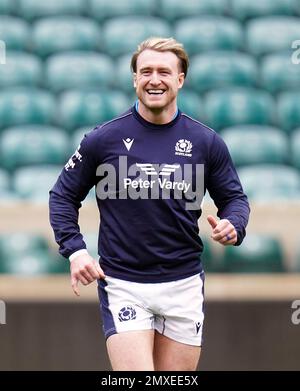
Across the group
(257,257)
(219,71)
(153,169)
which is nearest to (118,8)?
(219,71)

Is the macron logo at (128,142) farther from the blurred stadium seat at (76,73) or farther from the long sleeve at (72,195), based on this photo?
the blurred stadium seat at (76,73)

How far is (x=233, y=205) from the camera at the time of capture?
5168mm

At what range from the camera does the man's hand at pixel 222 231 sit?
4.82 metres

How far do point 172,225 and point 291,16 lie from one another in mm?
6783

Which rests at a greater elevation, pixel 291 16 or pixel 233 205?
pixel 291 16

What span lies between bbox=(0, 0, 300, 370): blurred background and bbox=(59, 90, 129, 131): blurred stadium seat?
12mm

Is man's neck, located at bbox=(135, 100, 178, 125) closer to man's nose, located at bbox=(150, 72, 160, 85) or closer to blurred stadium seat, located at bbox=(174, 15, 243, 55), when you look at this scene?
man's nose, located at bbox=(150, 72, 160, 85)

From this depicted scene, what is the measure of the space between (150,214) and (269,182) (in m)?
3.81

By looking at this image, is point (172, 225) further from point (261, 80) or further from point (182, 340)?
point (261, 80)

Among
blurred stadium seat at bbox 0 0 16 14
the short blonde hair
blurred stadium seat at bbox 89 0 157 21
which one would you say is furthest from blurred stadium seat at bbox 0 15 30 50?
the short blonde hair

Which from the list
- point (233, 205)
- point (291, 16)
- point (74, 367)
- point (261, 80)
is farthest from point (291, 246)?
point (291, 16)

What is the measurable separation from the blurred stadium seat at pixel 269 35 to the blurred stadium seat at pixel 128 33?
33.1 inches

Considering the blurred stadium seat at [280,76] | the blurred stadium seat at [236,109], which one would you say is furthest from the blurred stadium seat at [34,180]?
the blurred stadium seat at [280,76]

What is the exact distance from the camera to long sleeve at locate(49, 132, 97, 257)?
197 inches
